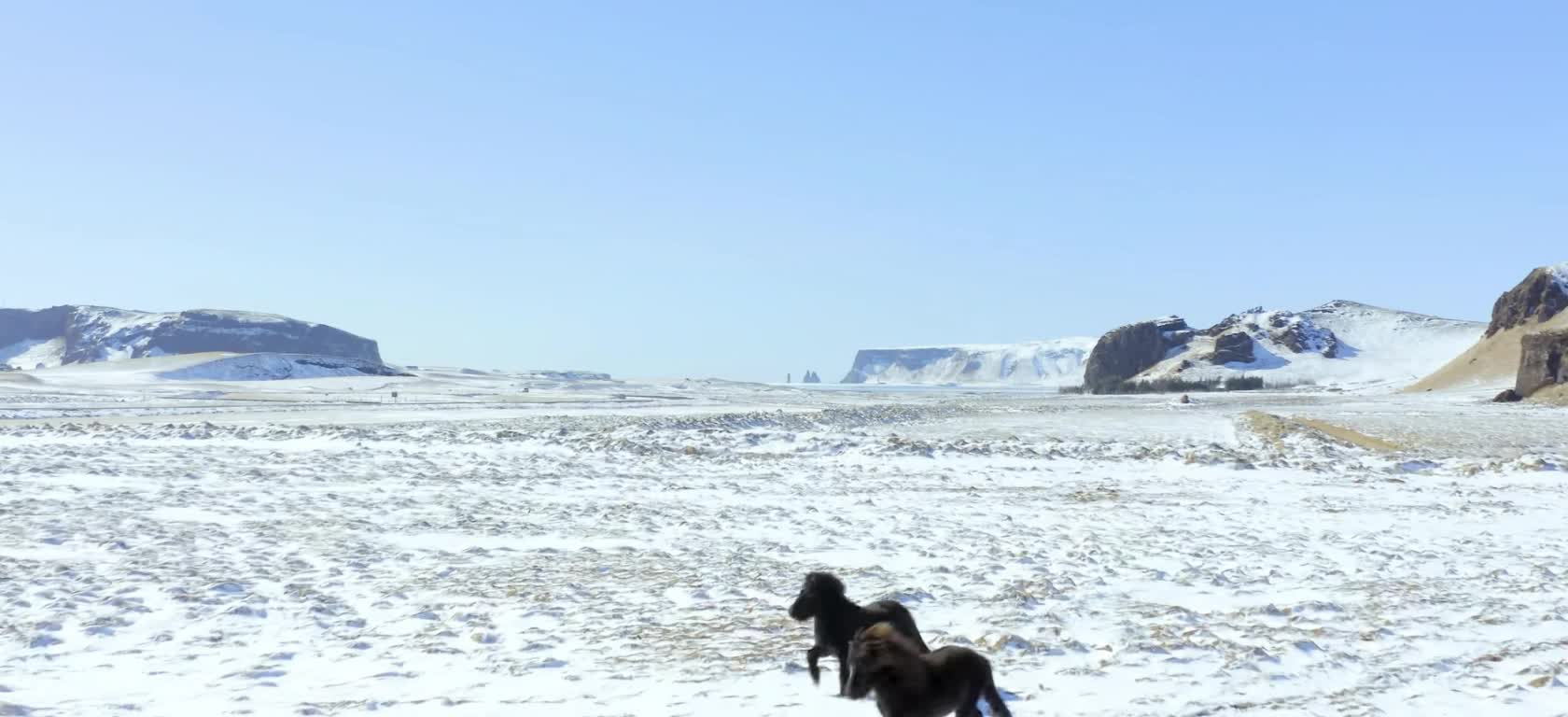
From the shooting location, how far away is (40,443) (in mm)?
24578

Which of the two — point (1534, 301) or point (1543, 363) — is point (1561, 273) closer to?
point (1534, 301)

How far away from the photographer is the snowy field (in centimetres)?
638

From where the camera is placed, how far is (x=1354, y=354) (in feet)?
569

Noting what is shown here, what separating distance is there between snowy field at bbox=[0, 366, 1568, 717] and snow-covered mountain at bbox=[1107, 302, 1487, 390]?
146938 millimetres

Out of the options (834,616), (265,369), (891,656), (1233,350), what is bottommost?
(834,616)

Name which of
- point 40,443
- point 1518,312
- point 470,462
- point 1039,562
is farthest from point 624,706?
point 1518,312

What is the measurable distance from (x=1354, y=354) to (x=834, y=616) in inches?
7606

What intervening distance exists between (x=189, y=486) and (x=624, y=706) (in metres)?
13.6

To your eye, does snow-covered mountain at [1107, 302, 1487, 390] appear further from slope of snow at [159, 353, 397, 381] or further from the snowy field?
the snowy field

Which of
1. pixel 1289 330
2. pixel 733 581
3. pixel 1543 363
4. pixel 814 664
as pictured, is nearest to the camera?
pixel 814 664

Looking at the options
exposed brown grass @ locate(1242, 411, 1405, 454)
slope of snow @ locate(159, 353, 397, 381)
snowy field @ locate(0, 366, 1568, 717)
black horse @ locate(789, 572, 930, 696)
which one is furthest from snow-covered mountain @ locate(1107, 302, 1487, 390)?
black horse @ locate(789, 572, 930, 696)

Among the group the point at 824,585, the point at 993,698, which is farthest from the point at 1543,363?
the point at 993,698

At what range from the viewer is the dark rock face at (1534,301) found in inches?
5002

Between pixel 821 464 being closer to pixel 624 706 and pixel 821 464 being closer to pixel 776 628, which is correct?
pixel 776 628
